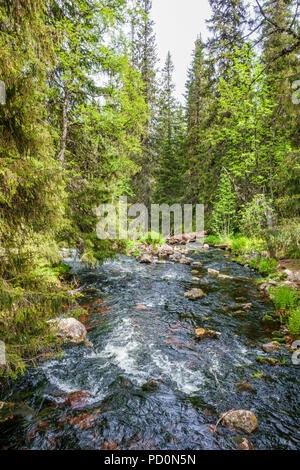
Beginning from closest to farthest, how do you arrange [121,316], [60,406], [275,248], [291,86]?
1. [60,406]
2. [291,86]
3. [121,316]
4. [275,248]

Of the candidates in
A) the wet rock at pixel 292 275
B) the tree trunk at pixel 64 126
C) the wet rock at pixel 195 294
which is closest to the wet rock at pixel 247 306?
the wet rock at pixel 195 294

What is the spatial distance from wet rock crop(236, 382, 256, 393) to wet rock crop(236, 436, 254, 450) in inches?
29.5

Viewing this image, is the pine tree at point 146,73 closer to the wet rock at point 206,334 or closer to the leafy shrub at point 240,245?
the leafy shrub at point 240,245

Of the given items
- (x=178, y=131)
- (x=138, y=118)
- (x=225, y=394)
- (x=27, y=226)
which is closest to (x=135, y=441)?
(x=225, y=394)

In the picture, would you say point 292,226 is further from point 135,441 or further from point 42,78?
point 42,78

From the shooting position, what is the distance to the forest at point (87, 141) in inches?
93.2

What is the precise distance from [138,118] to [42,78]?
5.62m

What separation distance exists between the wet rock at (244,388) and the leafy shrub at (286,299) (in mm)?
2837

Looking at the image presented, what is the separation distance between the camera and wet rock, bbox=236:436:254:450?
8.05 feet

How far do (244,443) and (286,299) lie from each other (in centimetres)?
392

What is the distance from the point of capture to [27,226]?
2.61 metres

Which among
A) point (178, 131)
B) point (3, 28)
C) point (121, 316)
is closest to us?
point (3, 28)

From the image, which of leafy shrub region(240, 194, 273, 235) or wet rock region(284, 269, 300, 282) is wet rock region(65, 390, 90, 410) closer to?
wet rock region(284, 269, 300, 282)

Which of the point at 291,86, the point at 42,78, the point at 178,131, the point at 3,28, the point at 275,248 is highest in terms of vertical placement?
the point at 178,131
